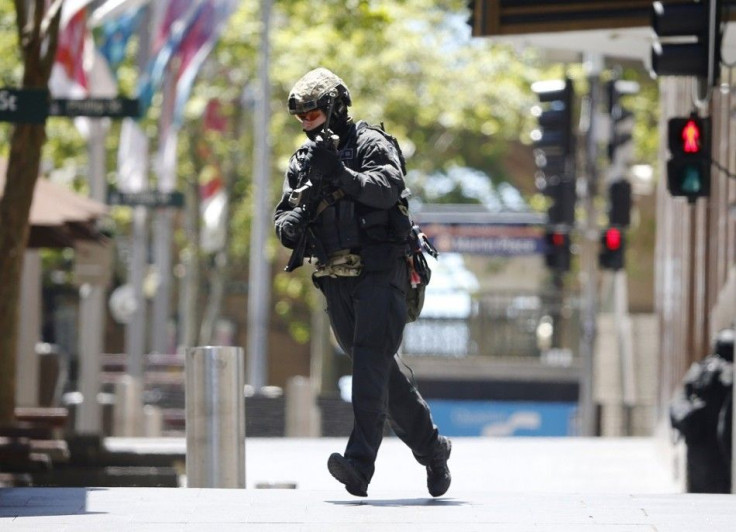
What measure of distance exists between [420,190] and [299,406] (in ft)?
62.8

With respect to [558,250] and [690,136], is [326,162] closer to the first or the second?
[690,136]

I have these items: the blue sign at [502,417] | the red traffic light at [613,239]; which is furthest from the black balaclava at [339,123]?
the blue sign at [502,417]

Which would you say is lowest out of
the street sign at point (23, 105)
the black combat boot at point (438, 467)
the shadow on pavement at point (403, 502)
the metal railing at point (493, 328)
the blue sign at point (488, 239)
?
the metal railing at point (493, 328)

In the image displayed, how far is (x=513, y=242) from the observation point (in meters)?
30.5

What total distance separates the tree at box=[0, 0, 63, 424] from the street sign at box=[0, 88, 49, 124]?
5.95 ft

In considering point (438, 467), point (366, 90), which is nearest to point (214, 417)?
point (438, 467)

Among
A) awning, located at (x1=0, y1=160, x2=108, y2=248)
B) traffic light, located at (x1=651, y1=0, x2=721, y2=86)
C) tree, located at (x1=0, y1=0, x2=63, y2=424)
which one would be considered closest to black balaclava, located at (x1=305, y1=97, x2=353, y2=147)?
traffic light, located at (x1=651, y1=0, x2=721, y2=86)

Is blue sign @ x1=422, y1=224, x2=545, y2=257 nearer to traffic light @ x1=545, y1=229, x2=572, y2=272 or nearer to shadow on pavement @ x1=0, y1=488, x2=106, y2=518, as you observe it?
traffic light @ x1=545, y1=229, x2=572, y2=272

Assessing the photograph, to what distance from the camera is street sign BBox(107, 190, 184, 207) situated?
989 inches

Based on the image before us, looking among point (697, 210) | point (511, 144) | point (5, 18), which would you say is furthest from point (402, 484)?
point (511, 144)

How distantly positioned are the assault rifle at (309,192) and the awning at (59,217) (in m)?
8.75

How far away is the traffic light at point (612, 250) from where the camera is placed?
28562mm

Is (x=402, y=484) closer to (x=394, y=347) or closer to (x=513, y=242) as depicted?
(x=394, y=347)

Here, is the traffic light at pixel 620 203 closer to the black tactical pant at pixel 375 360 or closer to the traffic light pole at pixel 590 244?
the traffic light pole at pixel 590 244
